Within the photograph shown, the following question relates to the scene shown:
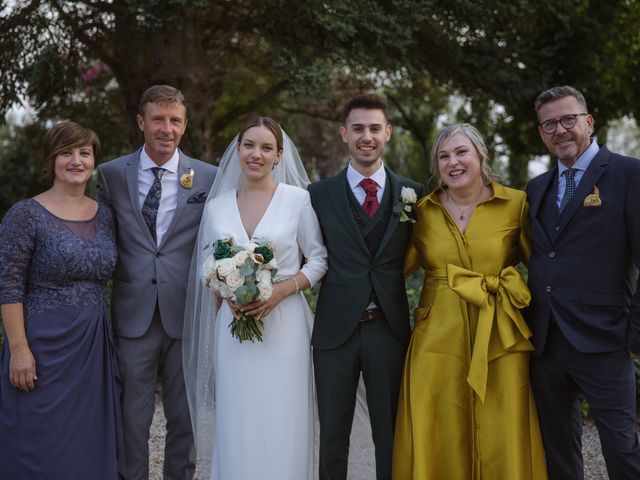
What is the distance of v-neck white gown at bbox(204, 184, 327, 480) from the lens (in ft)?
12.4

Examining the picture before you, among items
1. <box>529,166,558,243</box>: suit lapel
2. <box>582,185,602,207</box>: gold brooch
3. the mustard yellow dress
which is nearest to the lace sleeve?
the mustard yellow dress

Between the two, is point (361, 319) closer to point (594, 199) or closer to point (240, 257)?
point (240, 257)

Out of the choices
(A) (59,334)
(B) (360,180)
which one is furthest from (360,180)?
(A) (59,334)

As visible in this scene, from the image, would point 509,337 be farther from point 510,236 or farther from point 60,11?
point 60,11

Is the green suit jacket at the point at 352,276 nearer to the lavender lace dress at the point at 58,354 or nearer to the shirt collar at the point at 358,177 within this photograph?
the shirt collar at the point at 358,177

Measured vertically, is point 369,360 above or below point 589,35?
below

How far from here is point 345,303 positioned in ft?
12.6

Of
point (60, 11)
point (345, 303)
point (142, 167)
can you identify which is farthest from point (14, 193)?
point (345, 303)

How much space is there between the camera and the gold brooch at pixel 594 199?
3541 millimetres

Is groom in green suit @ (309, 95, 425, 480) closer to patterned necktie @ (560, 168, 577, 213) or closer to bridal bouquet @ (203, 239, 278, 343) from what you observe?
bridal bouquet @ (203, 239, 278, 343)

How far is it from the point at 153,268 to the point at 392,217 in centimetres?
149

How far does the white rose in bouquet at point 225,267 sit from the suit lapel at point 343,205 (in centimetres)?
76

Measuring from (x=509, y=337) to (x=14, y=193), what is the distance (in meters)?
12.1

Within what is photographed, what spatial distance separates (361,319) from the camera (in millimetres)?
3850
